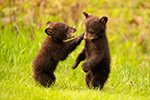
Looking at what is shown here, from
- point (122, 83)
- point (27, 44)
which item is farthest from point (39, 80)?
point (27, 44)

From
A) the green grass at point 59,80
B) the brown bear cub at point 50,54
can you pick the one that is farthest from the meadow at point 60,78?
the brown bear cub at point 50,54

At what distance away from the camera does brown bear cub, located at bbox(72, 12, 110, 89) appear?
4.92m

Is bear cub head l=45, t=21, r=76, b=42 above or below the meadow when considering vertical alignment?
above

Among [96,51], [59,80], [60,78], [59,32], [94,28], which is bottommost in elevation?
[60,78]

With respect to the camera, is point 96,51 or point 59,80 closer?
point 96,51

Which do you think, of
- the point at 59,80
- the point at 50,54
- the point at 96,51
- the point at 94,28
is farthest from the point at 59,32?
the point at 59,80

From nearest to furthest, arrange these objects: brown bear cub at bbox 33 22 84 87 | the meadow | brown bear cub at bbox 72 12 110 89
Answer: the meadow
brown bear cub at bbox 72 12 110 89
brown bear cub at bbox 33 22 84 87

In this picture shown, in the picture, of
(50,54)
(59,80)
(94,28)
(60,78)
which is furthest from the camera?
(60,78)

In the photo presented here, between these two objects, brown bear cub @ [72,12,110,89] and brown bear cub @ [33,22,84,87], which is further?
brown bear cub @ [33,22,84,87]

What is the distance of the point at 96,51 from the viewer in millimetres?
4996

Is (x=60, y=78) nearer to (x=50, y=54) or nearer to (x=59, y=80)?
(x=59, y=80)

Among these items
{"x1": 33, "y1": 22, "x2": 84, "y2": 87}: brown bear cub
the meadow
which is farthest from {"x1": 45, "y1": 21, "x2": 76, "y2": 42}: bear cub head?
the meadow

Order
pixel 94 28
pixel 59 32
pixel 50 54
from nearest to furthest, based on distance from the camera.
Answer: pixel 94 28
pixel 50 54
pixel 59 32

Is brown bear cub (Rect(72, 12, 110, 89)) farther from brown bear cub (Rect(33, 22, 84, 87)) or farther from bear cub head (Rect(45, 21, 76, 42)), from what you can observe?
bear cub head (Rect(45, 21, 76, 42))
